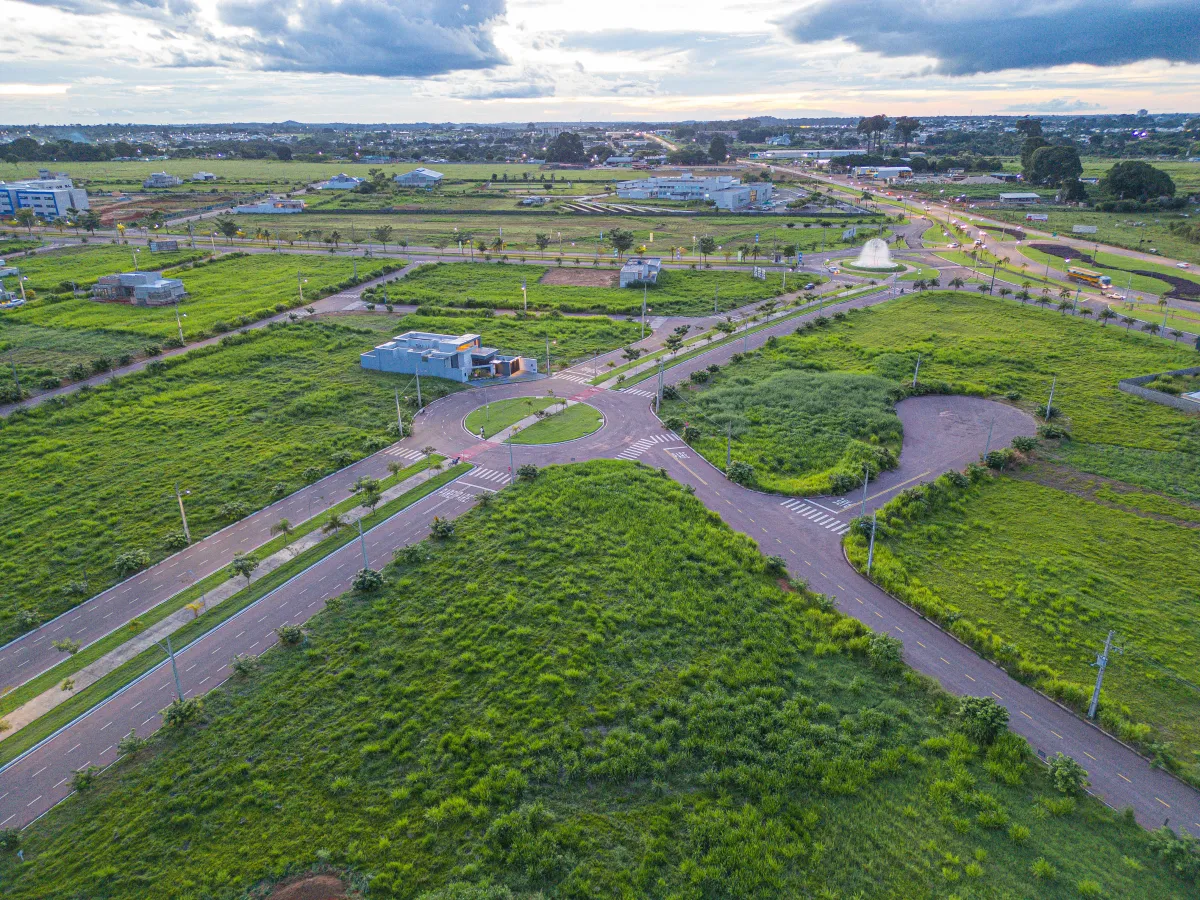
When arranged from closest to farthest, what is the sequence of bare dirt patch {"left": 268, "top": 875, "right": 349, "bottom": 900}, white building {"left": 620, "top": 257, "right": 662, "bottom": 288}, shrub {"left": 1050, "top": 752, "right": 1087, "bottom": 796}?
bare dirt patch {"left": 268, "top": 875, "right": 349, "bottom": 900} → shrub {"left": 1050, "top": 752, "right": 1087, "bottom": 796} → white building {"left": 620, "top": 257, "right": 662, "bottom": 288}

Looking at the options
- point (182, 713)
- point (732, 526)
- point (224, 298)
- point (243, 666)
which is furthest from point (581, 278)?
point (182, 713)

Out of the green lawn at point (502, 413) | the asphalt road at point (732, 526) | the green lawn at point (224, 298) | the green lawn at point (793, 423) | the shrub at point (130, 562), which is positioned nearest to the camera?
the asphalt road at point (732, 526)

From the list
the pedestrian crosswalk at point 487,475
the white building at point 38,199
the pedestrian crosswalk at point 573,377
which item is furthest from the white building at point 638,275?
the white building at point 38,199

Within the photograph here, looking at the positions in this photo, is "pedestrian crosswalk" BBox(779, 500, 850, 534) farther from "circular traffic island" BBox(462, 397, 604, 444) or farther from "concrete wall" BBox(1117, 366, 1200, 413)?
"concrete wall" BBox(1117, 366, 1200, 413)

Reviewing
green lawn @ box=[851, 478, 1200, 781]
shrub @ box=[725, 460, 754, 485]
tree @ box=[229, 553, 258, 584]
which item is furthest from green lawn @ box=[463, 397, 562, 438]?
green lawn @ box=[851, 478, 1200, 781]

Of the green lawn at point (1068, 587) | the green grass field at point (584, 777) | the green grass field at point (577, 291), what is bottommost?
the green grass field at point (584, 777)

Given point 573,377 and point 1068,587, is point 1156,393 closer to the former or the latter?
point 1068,587

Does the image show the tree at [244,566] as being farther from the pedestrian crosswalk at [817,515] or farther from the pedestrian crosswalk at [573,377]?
the pedestrian crosswalk at [573,377]
